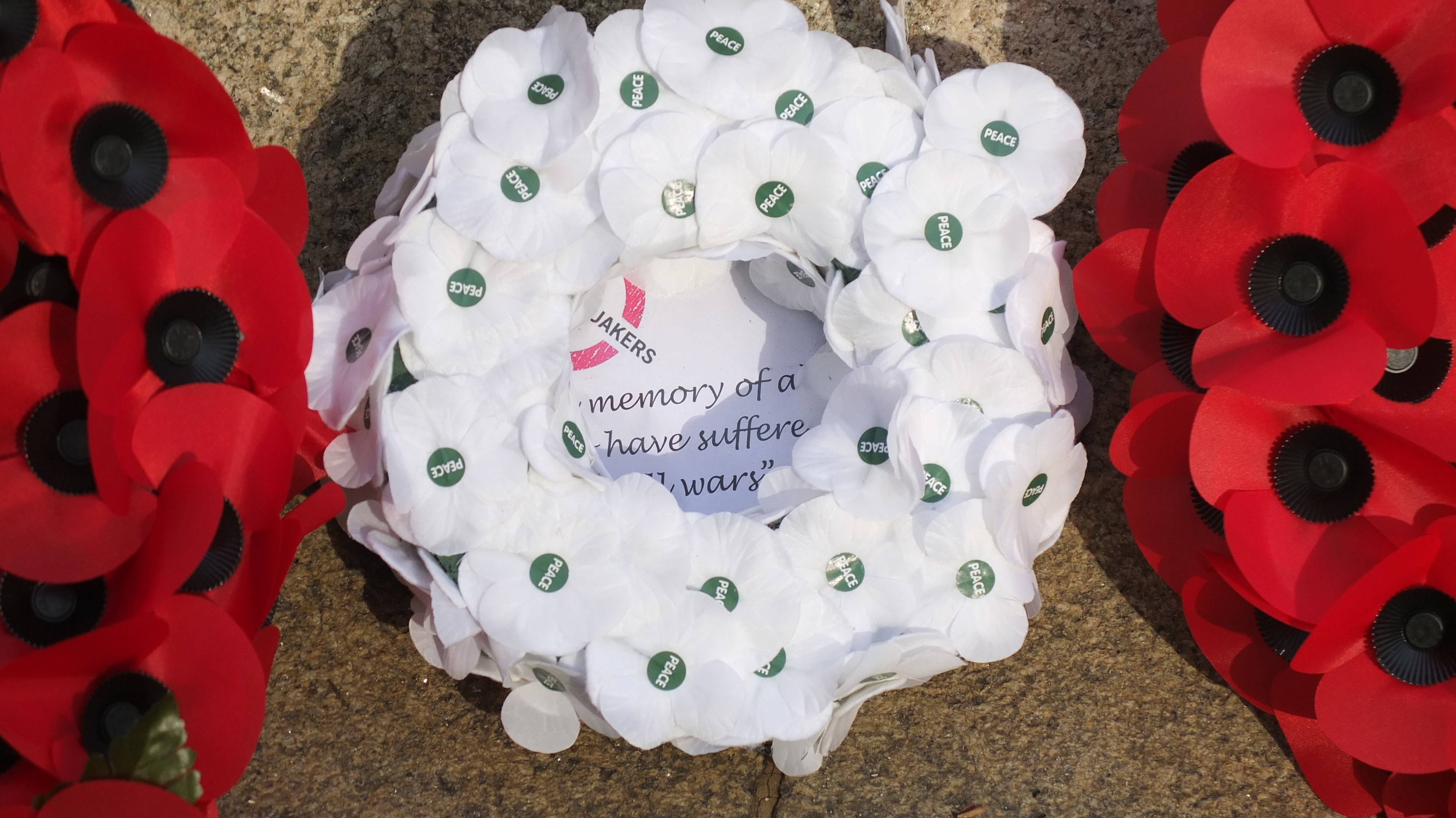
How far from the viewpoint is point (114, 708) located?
0.71 m

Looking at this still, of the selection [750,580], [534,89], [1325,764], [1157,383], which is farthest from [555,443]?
[1325,764]

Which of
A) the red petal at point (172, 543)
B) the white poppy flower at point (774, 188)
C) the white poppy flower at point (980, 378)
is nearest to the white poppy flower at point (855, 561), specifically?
the white poppy flower at point (980, 378)

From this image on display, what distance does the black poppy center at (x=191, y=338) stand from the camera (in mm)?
740

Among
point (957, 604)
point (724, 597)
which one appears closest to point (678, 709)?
point (724, 597)

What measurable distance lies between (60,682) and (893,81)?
78 cm

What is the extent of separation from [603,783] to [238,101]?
2.53ft

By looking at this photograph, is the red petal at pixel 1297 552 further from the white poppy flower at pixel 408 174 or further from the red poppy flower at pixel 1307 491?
the white poppy flower at pixel 408 174

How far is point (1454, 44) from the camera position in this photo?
2.66 ft

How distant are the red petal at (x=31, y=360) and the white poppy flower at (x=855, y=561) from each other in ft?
1.73

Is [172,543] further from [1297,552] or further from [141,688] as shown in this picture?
Answer: [1297,552]

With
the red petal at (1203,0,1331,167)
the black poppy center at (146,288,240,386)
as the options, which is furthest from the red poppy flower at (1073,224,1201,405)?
the black poppy center at (146,288,240,386)

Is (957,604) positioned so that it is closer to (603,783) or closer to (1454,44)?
(603,783)

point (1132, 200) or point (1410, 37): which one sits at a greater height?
point (1410, 37)

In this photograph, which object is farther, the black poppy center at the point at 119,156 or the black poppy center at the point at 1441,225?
the black poppy center at the point at 1441,225
